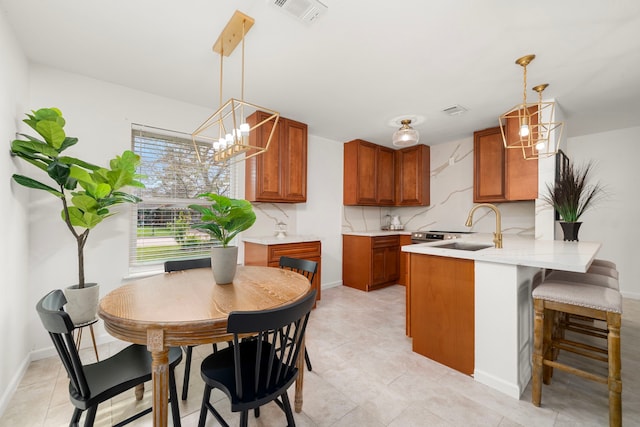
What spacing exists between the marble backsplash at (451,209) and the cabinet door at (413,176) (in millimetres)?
188

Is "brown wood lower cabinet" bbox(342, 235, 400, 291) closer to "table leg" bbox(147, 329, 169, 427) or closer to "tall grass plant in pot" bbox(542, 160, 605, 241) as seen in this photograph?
"tall grass plant in pot" bbox(542, 160, 605, 241)

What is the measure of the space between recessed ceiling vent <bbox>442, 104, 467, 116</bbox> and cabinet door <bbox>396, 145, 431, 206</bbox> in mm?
1433

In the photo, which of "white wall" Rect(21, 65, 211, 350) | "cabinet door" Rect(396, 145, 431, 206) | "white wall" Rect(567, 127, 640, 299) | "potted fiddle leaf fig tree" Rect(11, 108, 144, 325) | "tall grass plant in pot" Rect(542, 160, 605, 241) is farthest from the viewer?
"cabinet door" Rect(396, 145, 431, 206)

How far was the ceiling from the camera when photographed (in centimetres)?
166

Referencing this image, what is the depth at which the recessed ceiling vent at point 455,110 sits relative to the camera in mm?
3096

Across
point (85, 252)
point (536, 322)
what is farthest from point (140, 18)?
point (536, 322)

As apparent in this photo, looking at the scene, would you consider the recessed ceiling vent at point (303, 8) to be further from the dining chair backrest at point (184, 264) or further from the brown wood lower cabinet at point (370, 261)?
the brown wood lower cabinet at point (370, 261)

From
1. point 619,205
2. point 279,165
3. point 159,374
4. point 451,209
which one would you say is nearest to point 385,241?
point 451,209

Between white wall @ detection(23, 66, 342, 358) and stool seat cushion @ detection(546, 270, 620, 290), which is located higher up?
white wall @ detection(23, 66, 342, 358)

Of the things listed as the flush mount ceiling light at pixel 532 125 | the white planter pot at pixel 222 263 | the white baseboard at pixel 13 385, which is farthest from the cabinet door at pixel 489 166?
the white baseboard at pixel 13 385

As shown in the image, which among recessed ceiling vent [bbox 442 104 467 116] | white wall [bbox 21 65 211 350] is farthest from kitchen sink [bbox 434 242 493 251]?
white wall [bbox 21 65 211 350]

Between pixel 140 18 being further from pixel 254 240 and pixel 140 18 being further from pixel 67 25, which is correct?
pixel 254 240

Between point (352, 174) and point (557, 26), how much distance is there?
9.76ft

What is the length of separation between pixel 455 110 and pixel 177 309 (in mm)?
3473
